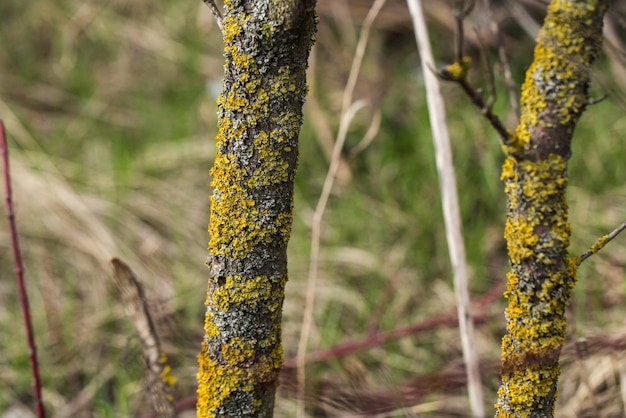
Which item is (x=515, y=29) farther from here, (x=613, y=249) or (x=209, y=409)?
(x=209, y=409)

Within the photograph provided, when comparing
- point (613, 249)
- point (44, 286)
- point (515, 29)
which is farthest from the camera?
point (515, 29)

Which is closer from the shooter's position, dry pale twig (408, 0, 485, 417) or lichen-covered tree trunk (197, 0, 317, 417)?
lichen-covered tree trunk (197, 0, 317, 417)

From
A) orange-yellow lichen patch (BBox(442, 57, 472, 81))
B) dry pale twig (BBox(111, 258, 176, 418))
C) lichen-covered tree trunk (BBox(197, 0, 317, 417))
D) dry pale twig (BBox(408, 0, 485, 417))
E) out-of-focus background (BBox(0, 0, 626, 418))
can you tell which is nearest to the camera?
orange-yellow lichen patch (BBox(442, 57, 472, 81))

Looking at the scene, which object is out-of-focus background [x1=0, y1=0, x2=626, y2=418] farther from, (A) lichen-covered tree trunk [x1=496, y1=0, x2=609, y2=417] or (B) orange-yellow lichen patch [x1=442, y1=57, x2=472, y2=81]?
(B) orange-yellow lichen patch [x1=442, y1=57, x2=472, y2=81]

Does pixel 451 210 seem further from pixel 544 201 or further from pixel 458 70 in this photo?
pixel 458 70

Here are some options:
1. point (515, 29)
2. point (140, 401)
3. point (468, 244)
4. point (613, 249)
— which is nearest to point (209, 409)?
point (140, 401)

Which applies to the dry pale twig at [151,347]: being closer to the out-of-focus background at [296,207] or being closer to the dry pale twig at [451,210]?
the out-of-focus background at [296,207]

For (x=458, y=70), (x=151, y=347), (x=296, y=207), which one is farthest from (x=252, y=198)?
(x=296, y=207)

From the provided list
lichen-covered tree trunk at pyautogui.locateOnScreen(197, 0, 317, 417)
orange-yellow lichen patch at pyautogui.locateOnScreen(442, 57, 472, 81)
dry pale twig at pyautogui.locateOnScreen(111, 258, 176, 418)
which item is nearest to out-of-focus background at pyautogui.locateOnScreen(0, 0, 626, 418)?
dry pale twig at pyautogui.locateOnScreen(111, 258, 176, 418)
